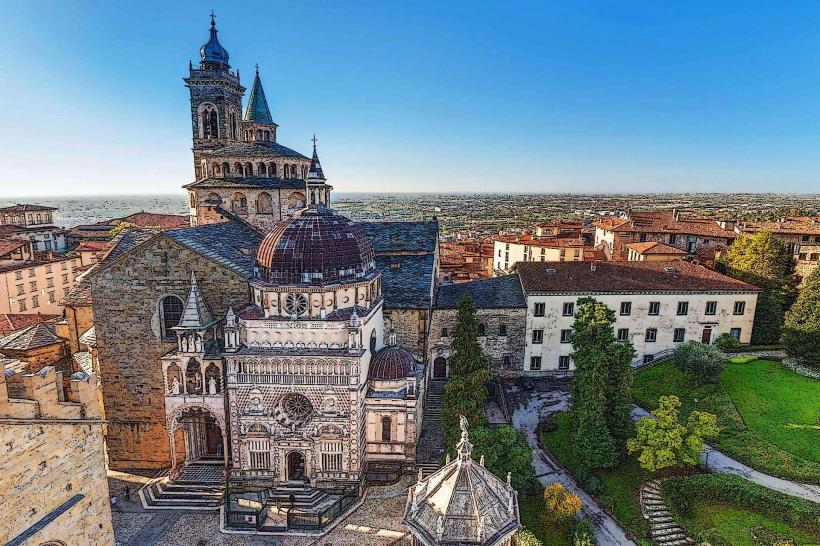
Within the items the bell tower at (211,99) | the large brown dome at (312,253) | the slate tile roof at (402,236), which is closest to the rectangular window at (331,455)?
the large brown dome at (312,253)

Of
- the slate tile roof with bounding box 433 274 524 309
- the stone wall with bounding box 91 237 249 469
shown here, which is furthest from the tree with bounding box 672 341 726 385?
the stone wall with bounding box 91 237 249 469

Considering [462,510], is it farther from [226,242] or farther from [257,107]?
[257,107]

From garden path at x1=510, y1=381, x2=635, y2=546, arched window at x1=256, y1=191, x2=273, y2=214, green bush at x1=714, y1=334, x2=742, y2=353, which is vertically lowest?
garden path at x1=510, y1=381, x2=635, y2=546

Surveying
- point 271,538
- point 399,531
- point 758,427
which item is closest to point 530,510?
point 399,531

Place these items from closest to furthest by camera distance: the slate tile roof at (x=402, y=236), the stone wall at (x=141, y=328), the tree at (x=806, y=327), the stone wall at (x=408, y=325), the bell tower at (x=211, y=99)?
the stone wall at (x=141, y=328)
the stone wall at (x=408, y=325)
the tree at (x=806, y=327)
the slate tile roof at (x=402, y=236)
the bell tower at (x=211, y=99)

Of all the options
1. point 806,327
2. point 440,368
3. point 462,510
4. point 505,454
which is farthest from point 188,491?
point 806,327

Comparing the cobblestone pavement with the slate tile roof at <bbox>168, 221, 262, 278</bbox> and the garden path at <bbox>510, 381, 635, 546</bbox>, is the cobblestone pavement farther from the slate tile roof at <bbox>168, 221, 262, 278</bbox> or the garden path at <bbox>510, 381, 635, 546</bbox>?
the slate tile roof at <bbox>168, 221, 262, 278</bbox>

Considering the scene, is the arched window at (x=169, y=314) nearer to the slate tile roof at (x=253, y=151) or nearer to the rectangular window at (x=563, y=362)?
the slate tile roof at (x=253, y=151)
